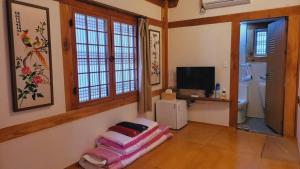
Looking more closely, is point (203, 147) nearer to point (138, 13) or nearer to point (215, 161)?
point (215, 161)

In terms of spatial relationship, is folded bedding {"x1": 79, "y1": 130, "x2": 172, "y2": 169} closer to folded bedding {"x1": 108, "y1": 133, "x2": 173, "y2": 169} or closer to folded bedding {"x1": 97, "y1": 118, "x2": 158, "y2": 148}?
folded bedding {"x1": 108, "y1": 133, "x2": 173, "y2": 169}

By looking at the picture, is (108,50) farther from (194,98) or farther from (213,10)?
(213,10)

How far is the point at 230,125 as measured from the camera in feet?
13.5

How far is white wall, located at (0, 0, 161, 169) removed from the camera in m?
2.03

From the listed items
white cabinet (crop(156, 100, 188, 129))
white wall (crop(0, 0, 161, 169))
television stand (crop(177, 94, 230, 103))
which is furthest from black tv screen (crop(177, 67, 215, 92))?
white wall (crop(0, 0, 161, 169))

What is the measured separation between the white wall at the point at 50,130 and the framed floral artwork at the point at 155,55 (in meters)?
1.11

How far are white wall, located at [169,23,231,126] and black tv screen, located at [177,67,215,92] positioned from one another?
6.7 inches

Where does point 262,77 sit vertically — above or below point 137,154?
above

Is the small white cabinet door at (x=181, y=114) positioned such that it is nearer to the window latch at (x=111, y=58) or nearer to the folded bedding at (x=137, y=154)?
the folded bedding at (x=137, y=154)

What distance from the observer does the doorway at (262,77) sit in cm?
369

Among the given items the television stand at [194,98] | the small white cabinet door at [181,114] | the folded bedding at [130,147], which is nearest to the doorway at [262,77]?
the television stand at [194,98]

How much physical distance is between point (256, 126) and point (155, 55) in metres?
2.45

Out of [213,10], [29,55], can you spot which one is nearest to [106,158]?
[29,55]

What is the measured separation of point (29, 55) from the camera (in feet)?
7.16
